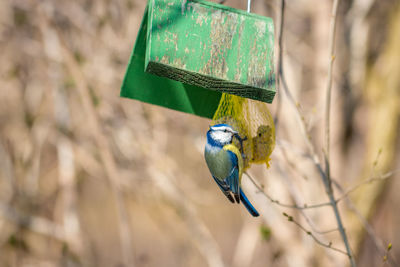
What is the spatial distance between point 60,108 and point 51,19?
107cm

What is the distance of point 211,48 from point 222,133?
35cm

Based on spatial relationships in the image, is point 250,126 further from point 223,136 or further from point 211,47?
point 211,47

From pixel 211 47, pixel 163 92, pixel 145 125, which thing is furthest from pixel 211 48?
pixel 145 125

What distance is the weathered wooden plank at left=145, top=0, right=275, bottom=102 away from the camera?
1.69 meters

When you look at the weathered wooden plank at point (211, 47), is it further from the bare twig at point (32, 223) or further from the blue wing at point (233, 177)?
the bare twig at point (32, 223)

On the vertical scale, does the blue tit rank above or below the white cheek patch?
below

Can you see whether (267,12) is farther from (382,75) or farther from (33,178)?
(33,178)

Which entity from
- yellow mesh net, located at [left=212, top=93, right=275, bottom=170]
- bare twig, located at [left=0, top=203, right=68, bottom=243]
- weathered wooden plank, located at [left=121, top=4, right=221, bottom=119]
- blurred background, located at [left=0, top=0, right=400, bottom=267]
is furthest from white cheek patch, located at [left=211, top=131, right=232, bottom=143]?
bare twig, located at [left=0, top=203, right=68, bottom=243]

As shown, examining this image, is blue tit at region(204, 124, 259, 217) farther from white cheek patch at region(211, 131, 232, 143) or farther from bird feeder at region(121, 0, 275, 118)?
bird feeder at region(121, 0, 275, 118)

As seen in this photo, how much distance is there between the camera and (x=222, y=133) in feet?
5.57

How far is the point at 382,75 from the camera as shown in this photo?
4352 millimetres

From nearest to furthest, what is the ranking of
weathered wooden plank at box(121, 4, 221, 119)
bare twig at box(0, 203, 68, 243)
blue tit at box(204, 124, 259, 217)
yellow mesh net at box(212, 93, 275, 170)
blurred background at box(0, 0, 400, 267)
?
blue tit at box(204, 124, 259, 217) < yellow mesh net at box(212, 93, 275, 170) < weathered wooden plank at box(121, 4, 221, 119) < blurred background at box(0, 0, 400, 267) < bare twig at box(0, 203, 68, 243)

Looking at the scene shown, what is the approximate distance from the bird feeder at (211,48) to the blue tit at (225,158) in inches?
6.8

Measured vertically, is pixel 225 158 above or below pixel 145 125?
above
